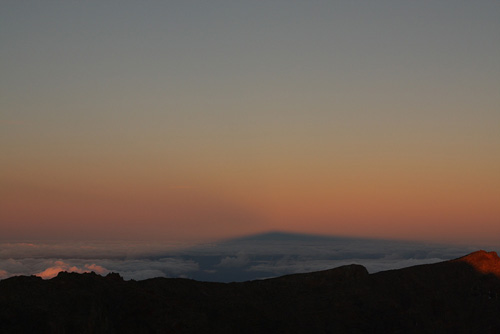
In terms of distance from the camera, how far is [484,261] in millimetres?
130125

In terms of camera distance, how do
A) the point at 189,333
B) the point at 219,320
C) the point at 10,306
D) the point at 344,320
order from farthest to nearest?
the point at 344,320, the point at 219,320, the point at 189,333, the point at 10,306

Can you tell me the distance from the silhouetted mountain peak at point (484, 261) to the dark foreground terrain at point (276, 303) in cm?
23

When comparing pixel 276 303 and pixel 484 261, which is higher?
pixel 484 261

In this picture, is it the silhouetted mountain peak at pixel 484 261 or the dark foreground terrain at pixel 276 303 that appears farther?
the silhouetted mountain peak at pixel 484 261

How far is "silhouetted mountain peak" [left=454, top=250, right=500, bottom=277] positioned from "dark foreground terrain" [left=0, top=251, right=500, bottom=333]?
0.77ft

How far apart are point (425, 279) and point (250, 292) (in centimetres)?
4110

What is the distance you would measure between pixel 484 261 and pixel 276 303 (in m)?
54.5

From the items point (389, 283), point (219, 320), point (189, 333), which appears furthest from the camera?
point (389, 283)

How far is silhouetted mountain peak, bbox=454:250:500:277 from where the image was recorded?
128m

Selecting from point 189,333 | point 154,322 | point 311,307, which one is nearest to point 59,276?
point 154,322

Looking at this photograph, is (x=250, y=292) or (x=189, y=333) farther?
(x=250, y=292)

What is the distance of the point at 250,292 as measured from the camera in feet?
361

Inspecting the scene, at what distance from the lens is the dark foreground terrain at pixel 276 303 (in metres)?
85.7

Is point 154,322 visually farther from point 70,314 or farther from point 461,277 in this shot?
point 461,277
